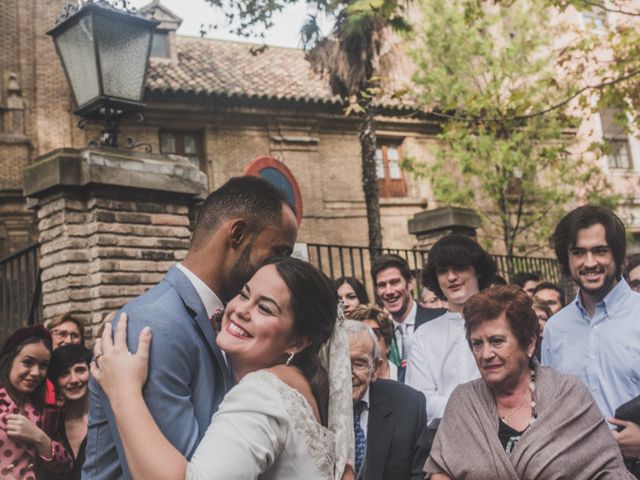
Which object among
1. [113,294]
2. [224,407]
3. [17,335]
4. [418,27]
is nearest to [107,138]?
[113,294]

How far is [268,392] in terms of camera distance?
2.00 metres

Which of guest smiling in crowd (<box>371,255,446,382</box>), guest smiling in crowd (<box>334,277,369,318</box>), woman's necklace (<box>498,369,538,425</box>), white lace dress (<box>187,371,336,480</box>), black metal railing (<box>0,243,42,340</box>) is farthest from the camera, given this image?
black metal railing (<box>0,243,42,340</box>)

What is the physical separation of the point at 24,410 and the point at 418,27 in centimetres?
1634

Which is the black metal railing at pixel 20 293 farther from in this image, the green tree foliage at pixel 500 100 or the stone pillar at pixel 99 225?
the green tree foliage at pixel 500 100

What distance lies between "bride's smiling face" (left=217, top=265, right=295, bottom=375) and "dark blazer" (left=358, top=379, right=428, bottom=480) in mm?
1849

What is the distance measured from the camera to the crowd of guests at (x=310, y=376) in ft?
6.47

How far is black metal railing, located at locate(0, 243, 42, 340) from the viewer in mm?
6785

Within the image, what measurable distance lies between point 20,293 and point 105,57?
257cm

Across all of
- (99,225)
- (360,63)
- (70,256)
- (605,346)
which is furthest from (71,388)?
(360,63)

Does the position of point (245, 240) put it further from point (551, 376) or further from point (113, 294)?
point (113, 294)

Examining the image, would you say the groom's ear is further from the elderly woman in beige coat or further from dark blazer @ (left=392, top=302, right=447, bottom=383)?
dark blazer @ (left=392, top=302, right=447, bottom=383)

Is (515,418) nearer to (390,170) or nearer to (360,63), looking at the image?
(360,63)

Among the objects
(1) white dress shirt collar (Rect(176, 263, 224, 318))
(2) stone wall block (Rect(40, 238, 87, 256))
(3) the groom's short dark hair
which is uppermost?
(2) stone wall block (Rect(40, 238, 87, 256))

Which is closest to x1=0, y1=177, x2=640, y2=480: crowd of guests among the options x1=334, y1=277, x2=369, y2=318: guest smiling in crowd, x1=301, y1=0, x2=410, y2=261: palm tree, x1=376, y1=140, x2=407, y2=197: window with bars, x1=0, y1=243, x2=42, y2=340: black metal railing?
x1=334, y1=277, x2=369, y2=318: guest smiling in crowd
